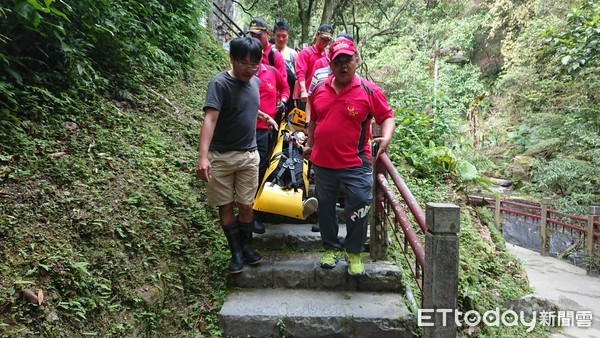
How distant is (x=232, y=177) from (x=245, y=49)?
1086 millimetres

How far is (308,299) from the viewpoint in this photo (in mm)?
3158

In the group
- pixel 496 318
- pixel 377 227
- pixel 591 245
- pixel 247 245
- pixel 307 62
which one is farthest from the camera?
pixel 591 245

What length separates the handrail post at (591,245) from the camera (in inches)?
362

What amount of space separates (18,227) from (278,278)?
6.64ft

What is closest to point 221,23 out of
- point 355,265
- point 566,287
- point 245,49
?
point 245,49

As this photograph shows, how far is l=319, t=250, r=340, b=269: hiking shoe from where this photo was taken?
3.29 meters

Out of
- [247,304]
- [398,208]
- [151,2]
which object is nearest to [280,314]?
[247,304]

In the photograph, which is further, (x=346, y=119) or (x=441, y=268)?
(x=346, y=119)

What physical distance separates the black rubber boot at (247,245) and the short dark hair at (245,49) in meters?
1.48

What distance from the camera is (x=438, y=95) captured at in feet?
24.9

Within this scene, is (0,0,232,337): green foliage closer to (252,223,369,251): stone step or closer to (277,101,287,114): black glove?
(252,223,369,251): stone step

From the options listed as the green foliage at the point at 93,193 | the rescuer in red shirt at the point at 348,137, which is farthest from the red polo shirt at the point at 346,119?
the green foliage at the point at 93,193

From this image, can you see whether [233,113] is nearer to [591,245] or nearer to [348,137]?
[348,137]

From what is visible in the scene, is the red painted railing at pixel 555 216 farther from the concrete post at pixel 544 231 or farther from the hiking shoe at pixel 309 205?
the hiking shoe at pixel 309 205
